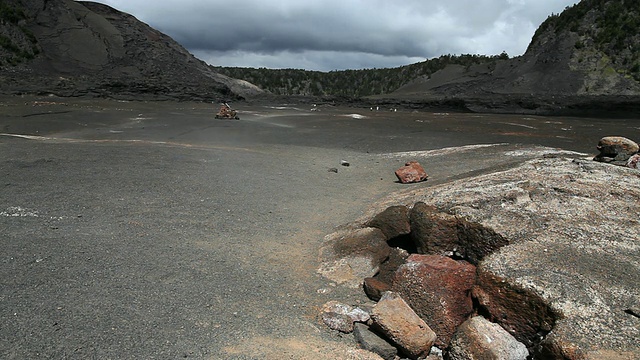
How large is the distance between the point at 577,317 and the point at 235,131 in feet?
46.8

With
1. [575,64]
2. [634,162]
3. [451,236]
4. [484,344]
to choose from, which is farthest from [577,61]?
[484,344]

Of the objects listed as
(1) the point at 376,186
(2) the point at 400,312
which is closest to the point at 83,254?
(2) the point at 400,312

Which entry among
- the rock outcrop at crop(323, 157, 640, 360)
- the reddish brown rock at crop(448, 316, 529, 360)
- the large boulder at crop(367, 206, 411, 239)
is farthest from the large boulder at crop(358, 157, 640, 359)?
the large boulder at crop(367, 206, 411, 239)

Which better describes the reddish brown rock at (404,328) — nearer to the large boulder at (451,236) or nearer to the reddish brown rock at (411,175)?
the large boulder at (451,236)

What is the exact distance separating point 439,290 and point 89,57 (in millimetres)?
33135

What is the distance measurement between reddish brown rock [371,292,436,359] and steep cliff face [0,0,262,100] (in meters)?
25.9

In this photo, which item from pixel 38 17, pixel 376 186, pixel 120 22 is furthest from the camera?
pixel 120 22

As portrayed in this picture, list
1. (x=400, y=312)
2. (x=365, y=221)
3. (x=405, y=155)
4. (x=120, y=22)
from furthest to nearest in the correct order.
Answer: (x=120, y=22)
(x=405, y=155)
(x=365, y=221)
(x=400, y=312)

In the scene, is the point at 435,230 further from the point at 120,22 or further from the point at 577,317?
the point at 120,22

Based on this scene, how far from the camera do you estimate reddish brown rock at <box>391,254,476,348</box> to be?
Answer: 12.1 ft

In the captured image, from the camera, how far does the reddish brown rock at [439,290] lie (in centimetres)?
370

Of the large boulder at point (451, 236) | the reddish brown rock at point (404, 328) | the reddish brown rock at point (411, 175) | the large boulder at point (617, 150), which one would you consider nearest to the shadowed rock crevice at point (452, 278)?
A: the large boulder at point (451, 236)

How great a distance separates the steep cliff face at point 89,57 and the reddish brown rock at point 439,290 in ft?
84.2

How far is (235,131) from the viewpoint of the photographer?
53.4ft
